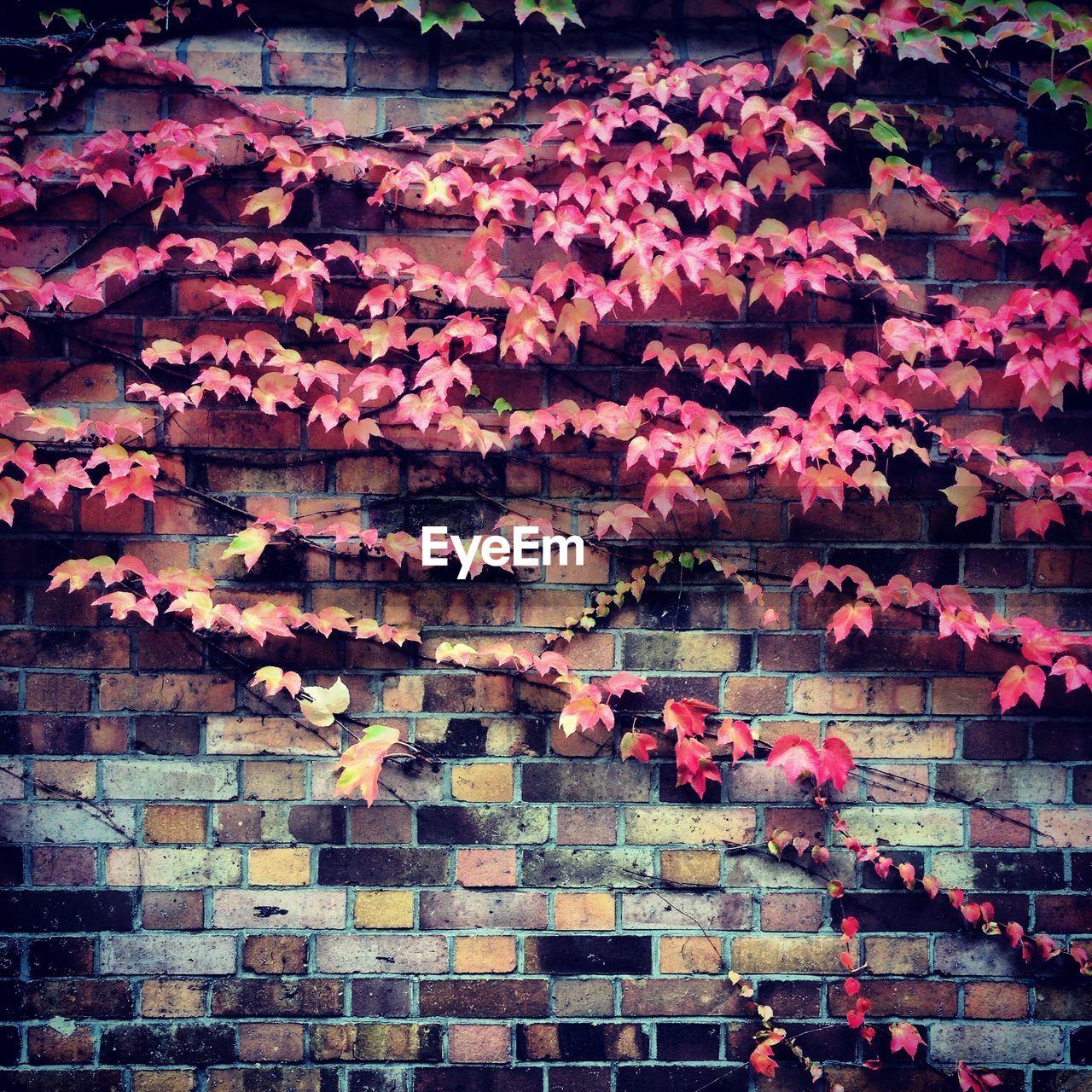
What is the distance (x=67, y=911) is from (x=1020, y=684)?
1.93 meters

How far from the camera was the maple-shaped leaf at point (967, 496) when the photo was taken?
1.60m

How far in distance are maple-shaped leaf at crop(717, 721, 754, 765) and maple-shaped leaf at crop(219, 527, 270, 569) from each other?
969 mm

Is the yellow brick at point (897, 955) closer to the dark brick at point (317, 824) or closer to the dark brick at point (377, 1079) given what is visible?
the dark brick at point (377, 1079)

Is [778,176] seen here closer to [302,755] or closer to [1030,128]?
[1030,128]

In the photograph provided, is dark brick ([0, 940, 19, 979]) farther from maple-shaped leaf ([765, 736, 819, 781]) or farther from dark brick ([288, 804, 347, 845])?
maple-shaped leaf ([765, 736, 819, 781])

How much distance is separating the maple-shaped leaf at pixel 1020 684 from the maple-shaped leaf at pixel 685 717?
0.57 meters

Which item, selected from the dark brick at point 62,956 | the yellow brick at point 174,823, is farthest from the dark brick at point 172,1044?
the yellow brick at point 174,823

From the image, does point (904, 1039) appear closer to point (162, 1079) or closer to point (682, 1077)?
point (682, 1077)

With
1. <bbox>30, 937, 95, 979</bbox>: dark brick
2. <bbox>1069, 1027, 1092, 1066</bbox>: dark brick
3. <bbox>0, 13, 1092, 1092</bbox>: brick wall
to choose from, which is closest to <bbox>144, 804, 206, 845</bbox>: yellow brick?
<bbox>0, 13, 1092, 1092</bbox>: brick wall

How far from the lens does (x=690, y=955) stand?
63.8 inches

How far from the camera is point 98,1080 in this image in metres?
1.60

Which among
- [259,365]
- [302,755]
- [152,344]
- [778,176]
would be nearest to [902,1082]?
[302,755]

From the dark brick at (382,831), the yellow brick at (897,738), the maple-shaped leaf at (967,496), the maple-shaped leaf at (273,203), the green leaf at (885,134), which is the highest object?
the green leaf at (885,134)

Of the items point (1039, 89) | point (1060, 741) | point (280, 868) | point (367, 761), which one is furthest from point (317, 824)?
point (1039, 89)
